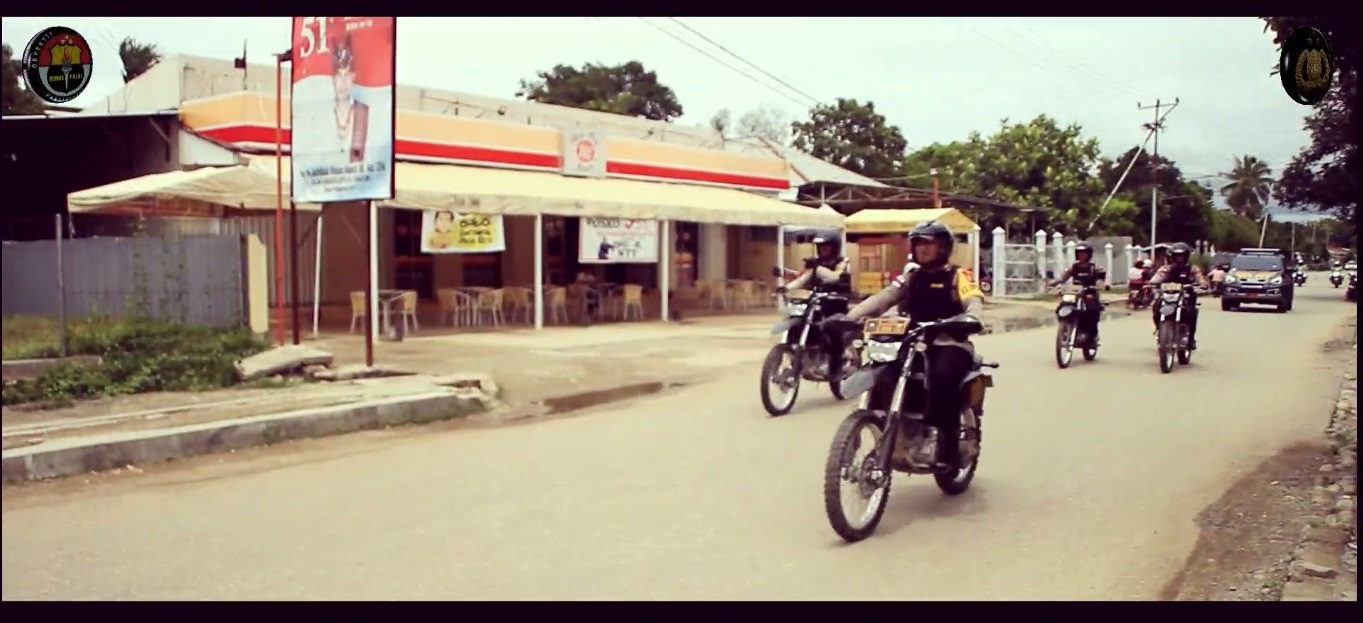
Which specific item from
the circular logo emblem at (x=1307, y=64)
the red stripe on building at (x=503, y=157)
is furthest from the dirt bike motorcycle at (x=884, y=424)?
the red stripe on building at (x=503, y=157)

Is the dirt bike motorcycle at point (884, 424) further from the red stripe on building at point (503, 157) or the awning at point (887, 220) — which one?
the awning at point (887, 220)

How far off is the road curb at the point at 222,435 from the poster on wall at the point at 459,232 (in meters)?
7.72

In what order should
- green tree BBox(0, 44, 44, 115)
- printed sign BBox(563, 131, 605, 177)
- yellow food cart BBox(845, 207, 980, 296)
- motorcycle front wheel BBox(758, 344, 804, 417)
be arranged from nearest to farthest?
green tree BBox(0, 44, 44, 115) < motorcycle front wheel BBox(758, 344, 804, 417) < printed sign BBox(563, 131, 605, 177) < yellow food cart BBox(845, 207, 980, 296)

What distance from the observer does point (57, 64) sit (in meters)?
4.77

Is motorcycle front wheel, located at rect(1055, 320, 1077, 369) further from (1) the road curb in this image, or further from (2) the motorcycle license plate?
(2) the motorcycle license plate

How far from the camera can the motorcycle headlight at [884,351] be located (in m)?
5.70

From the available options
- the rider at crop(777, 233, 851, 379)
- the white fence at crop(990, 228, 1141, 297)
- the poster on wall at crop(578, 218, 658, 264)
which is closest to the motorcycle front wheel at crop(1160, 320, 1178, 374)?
the rider at crop(777, 233, 851, 379)

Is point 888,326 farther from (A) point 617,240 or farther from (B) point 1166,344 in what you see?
(A) point 617,240

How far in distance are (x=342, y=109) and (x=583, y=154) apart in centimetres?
1112

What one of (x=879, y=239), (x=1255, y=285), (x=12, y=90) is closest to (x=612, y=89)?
(x=879, y=239)

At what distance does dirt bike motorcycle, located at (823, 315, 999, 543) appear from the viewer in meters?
5.41

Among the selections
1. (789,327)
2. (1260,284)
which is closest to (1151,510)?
(789,327)

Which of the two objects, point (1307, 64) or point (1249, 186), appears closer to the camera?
point (1307, 64)

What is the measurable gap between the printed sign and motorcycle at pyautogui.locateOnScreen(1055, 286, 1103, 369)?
11773 mm
